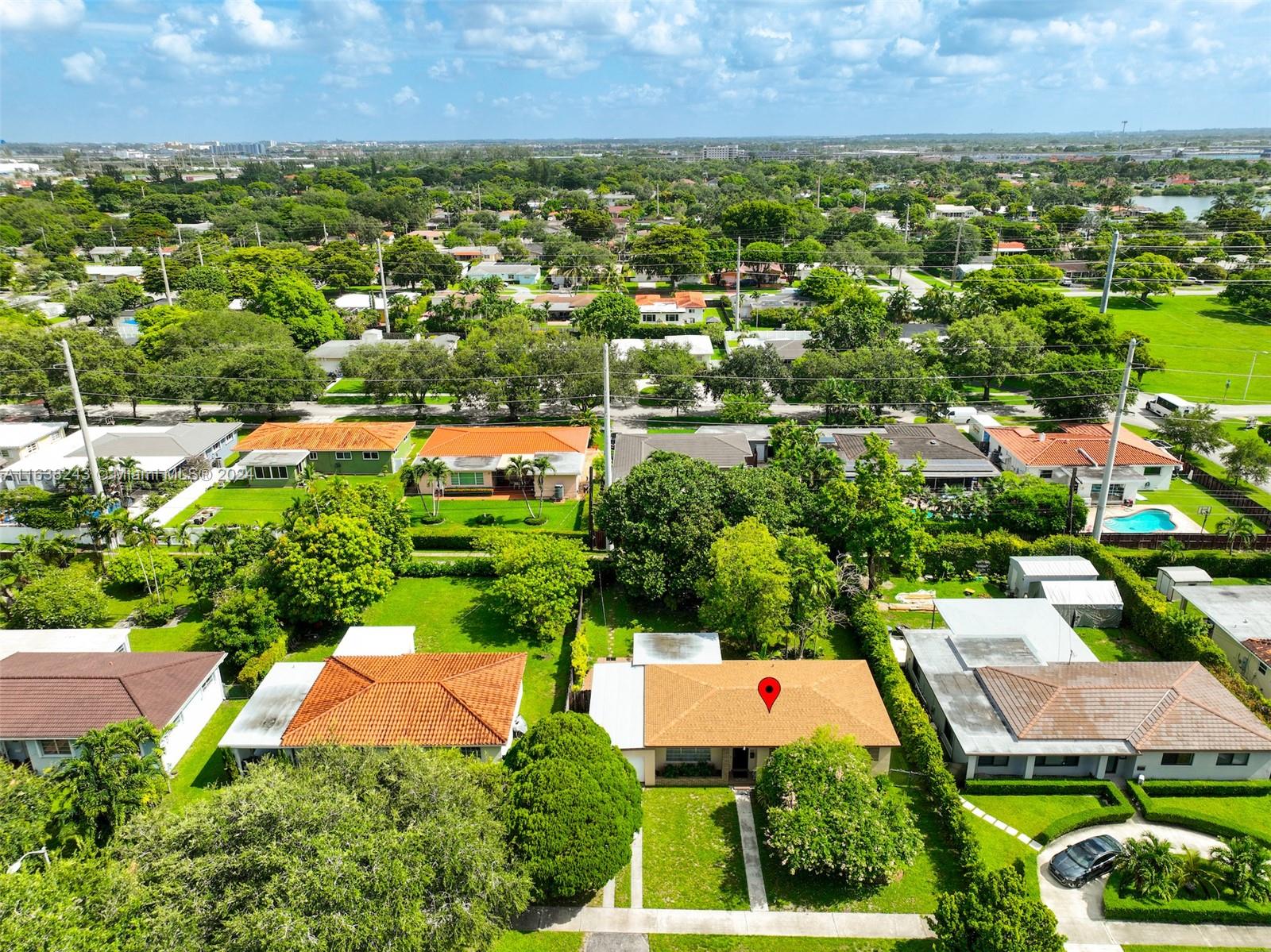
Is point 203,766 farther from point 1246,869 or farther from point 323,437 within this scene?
point 1246,869

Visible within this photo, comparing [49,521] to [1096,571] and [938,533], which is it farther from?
[1096,571]

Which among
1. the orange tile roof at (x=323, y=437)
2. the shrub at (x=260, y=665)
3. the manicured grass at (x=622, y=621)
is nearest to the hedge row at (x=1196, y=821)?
the manicured grass at (x=622, y=621)

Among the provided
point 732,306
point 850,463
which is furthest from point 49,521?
point 732,306

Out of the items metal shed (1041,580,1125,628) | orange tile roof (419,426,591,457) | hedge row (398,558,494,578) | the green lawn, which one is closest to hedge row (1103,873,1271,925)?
metal shed (1041,580,1125,628)

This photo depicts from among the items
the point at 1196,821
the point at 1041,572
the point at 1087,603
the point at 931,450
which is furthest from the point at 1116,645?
the point at 931,450

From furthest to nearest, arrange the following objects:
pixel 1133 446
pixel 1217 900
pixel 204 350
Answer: pixel 204 350, pixel 1133 446, pixel 1217 900

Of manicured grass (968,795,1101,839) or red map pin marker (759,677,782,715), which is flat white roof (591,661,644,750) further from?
manicured grass (968,795,1101,839)
